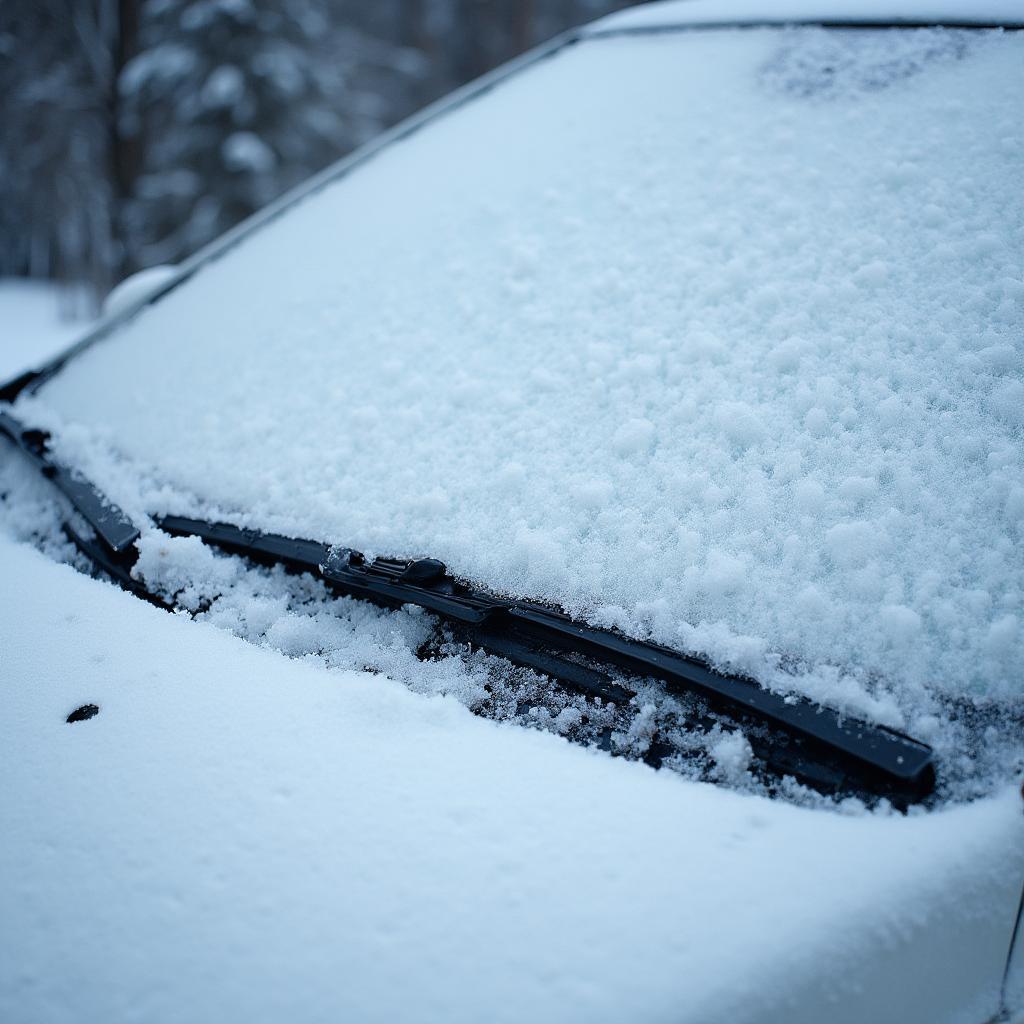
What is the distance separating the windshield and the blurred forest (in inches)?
343

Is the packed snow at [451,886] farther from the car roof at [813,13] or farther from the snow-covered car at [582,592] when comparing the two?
the car roof at [813,13]

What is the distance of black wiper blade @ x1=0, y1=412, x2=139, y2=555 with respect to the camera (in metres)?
1.18

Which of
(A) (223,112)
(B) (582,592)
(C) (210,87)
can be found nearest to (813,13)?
(B) (582,592)

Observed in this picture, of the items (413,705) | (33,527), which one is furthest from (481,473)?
(33,527)

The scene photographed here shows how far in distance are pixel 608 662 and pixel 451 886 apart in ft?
1.15

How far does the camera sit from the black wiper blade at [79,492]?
1.18m

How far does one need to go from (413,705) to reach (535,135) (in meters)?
1.48

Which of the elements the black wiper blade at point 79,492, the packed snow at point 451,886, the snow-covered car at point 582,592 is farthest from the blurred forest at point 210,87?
the packed snow at point 451,886

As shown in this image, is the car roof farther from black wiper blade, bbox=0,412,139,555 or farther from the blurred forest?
the blurred forest

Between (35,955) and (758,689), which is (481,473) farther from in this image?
(35,955)

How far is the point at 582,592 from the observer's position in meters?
0.94

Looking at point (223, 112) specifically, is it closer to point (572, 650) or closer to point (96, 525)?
point (96, 525)

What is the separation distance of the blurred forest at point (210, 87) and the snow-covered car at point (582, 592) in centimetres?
895

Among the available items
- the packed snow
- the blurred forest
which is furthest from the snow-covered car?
the blurred forest
